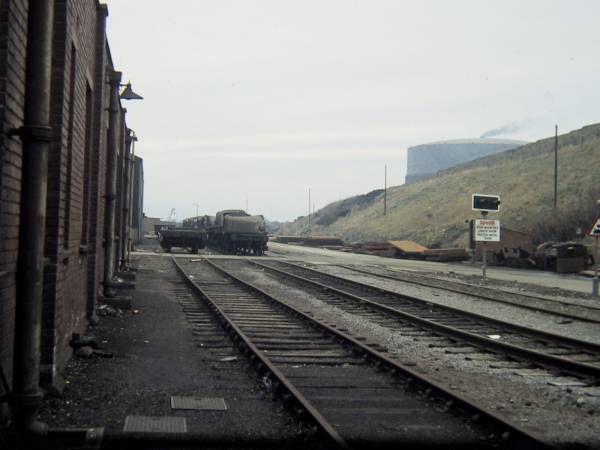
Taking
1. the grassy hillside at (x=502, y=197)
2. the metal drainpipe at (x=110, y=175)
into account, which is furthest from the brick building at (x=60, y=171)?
the grassy hillside at (x=502, y=197)

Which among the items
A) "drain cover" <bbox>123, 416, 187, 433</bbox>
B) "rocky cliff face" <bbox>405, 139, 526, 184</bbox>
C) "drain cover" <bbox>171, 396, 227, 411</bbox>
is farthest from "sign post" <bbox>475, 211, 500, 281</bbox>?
"rocky cliff face" <bbox>405, 139, 526, 184</bbox>

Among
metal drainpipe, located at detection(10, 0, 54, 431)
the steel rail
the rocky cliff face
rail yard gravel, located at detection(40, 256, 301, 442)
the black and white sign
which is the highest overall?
the rocky cliff face

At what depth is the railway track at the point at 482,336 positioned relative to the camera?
26.3ft

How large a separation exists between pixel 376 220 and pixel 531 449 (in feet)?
252

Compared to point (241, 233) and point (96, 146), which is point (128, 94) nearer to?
point (96, 146)

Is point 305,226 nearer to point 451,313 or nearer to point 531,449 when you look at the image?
point 451,313

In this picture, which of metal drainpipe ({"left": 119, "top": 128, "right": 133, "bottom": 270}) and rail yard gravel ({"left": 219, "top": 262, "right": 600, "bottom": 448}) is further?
metal drainpipe ({"left": 119, "top": 128, "right": 133, "bottom": 270})

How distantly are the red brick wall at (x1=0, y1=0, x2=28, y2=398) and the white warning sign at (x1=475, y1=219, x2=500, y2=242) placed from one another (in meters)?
19.3

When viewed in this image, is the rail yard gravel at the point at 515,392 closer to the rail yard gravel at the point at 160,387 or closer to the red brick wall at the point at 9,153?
the rail yard gravel at the point at 160,387

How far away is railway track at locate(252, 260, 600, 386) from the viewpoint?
26.3 feet

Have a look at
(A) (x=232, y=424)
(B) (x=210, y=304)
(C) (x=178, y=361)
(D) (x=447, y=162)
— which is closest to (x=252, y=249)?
(B) (x=210, y=304)

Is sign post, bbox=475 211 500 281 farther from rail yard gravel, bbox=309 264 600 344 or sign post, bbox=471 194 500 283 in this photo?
rail yard gravel, bbox=309 264 600 344

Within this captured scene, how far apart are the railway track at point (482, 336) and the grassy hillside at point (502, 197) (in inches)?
1141

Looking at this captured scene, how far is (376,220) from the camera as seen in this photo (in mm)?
81125
